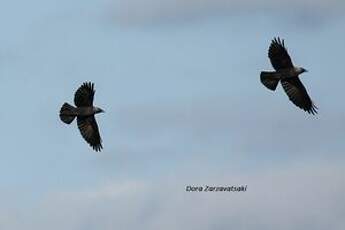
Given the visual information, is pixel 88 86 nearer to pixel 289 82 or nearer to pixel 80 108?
pixel 80 108

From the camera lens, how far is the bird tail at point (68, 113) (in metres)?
57.2

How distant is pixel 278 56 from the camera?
56094 millimetres

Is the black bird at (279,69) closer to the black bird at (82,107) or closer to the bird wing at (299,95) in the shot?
the bird wing at (299,95)

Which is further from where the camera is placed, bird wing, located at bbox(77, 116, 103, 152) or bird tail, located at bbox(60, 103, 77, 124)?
bird wing, located at bbox(77, 116, 103, 152)

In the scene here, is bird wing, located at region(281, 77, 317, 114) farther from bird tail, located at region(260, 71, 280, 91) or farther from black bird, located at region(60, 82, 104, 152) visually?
black bird, located at region(60, 82, 104, 152)

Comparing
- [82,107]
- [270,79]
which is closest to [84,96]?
[82,107]

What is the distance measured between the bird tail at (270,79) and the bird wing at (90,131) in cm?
670

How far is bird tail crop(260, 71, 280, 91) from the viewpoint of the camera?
184ft

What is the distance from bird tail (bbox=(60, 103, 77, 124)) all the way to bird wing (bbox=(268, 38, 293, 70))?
7362 millimetres

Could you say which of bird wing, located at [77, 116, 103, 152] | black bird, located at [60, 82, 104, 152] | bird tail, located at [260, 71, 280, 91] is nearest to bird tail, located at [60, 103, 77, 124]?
black bird, located at [60, 82, 104, 152]

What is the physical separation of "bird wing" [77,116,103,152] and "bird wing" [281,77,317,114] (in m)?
7.15

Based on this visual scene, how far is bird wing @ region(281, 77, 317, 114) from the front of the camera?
190ft

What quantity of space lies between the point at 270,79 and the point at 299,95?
2.52 meters

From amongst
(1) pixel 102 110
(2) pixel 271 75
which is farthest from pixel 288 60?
(1) pixel 102 110
